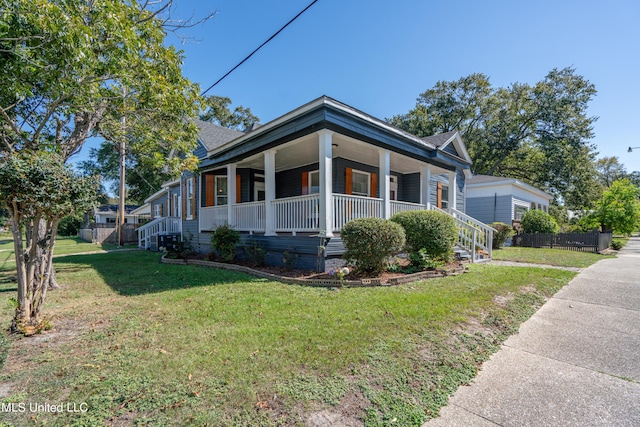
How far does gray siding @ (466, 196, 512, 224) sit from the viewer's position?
56.0 feet

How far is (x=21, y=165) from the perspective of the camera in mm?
3145

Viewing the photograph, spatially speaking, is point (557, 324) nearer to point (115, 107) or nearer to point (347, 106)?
point (347, 106)

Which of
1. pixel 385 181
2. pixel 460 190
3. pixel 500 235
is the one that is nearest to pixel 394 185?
pixel 385 181

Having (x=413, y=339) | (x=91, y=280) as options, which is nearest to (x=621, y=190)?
(x=413, y=339)

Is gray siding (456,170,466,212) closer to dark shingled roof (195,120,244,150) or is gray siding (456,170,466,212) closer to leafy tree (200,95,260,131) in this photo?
dark shingled roof (195,120,244,150)

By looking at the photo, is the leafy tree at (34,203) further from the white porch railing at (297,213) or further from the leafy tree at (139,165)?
the leafy tree at (139,165)

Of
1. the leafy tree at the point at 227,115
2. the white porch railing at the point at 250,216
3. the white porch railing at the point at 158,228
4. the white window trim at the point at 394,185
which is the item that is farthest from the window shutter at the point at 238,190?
the leafy tree at the point at 227,115

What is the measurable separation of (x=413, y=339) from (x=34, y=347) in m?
4.44

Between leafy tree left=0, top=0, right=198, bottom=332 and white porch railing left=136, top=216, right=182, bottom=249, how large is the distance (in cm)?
707

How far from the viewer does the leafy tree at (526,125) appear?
25141mm

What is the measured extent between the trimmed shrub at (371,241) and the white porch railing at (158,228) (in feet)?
34.7

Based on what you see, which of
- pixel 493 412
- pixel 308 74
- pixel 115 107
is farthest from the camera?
pixel 308 74

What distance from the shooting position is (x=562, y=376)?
2.71 metres

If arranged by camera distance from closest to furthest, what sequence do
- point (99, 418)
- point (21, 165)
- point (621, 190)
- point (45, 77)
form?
1. point (99, 418)
2. point (21, 165)
3. point (45, 77)
4. point (621, 190)
